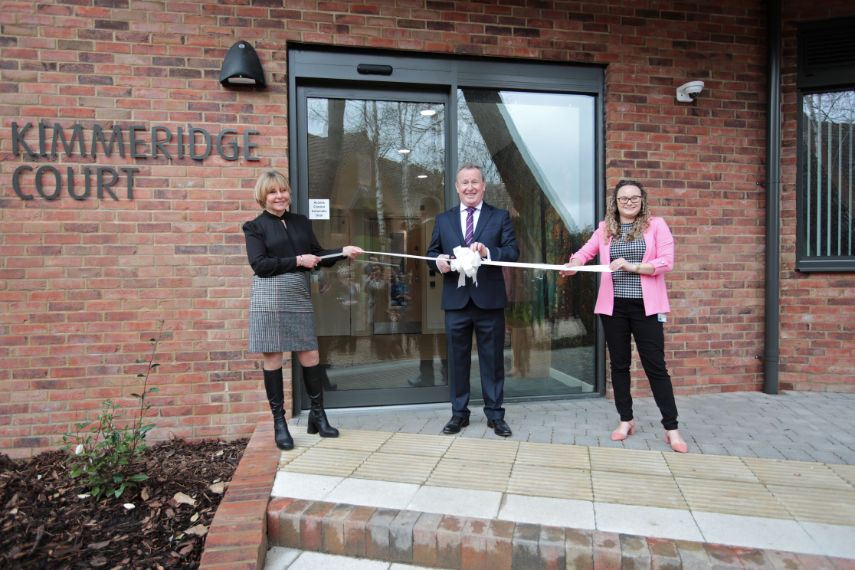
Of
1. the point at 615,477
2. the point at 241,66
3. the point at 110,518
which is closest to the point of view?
the point at 110,518

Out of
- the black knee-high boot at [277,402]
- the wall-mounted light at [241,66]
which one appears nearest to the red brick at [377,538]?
the black knee-high boot at [277,402]

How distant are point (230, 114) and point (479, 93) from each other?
2128mm

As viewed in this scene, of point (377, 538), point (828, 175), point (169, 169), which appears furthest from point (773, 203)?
point (169, 169)

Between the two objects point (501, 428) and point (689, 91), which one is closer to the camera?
point (501, 428)

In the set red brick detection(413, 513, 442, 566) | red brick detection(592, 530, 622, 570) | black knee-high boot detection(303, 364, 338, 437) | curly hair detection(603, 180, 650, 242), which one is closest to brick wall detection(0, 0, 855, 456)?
black knee-high boot detection(303, 364, 338, 437)

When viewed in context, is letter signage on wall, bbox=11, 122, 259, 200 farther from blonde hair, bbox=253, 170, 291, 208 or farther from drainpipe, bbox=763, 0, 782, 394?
drainpipe, bbox=763, 0, 782, 394

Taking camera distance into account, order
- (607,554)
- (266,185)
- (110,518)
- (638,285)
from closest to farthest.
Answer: (607,554)
(110,518)
(266,185)
(638,285)

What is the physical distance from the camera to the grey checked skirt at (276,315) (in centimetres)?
325

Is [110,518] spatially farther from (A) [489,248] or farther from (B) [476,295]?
(A) [489,248]

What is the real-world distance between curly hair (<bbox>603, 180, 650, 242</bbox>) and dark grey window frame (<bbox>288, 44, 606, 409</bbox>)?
4.45 feet

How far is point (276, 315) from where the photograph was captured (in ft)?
10.7

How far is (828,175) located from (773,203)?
0.70 meters

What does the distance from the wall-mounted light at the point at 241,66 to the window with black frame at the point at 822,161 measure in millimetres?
4905

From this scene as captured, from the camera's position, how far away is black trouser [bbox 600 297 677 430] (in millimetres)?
3311
